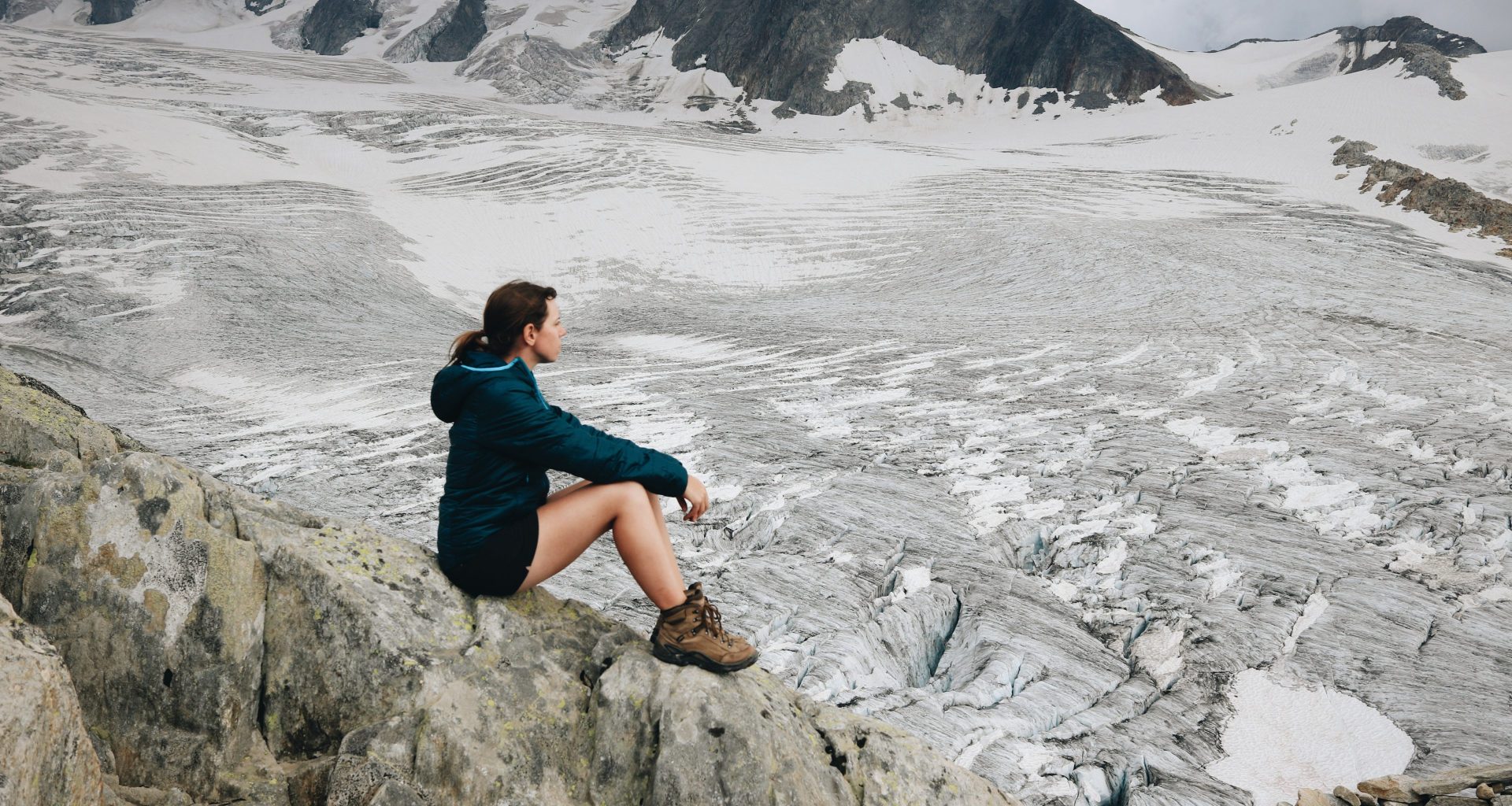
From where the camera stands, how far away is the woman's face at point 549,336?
13.9 ft

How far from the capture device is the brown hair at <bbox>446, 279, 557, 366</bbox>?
161 inches

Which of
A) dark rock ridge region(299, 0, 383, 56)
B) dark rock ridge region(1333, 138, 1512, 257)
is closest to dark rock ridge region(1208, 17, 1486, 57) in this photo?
dark rock ridge region(1333, 138, 1512, 257)

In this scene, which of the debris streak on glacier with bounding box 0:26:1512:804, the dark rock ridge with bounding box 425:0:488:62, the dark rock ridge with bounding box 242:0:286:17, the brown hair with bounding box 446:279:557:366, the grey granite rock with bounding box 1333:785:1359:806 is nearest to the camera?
the brown hair with bounding box 446:279:557:366

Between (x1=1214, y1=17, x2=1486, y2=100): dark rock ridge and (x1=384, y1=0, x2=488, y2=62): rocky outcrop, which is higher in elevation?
(x1=1214, y1=17, x2=1486, y2=100): dark rock ridge

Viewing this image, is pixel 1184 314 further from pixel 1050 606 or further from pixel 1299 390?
pixel 1050 606

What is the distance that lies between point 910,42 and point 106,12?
281 ft

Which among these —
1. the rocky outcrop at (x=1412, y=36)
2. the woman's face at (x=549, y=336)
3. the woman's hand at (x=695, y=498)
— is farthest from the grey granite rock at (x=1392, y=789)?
the rocky outcrop at (x=1412, y=36)

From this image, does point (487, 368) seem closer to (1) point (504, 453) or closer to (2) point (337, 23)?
(1) point (504, 453)

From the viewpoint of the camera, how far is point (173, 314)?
58.3 ft

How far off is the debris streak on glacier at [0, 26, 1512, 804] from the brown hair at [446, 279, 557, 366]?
3344mm

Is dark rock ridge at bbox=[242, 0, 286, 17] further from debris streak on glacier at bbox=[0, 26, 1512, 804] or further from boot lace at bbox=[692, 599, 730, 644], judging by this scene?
boot lace at bbox=[692, 599, 730, 644]

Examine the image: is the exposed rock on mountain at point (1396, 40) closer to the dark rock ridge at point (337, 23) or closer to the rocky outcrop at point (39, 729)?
the rocky outcrop at point (39, 729)

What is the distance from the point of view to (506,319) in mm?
4109

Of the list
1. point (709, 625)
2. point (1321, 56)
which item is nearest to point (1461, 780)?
point (709, 625)
